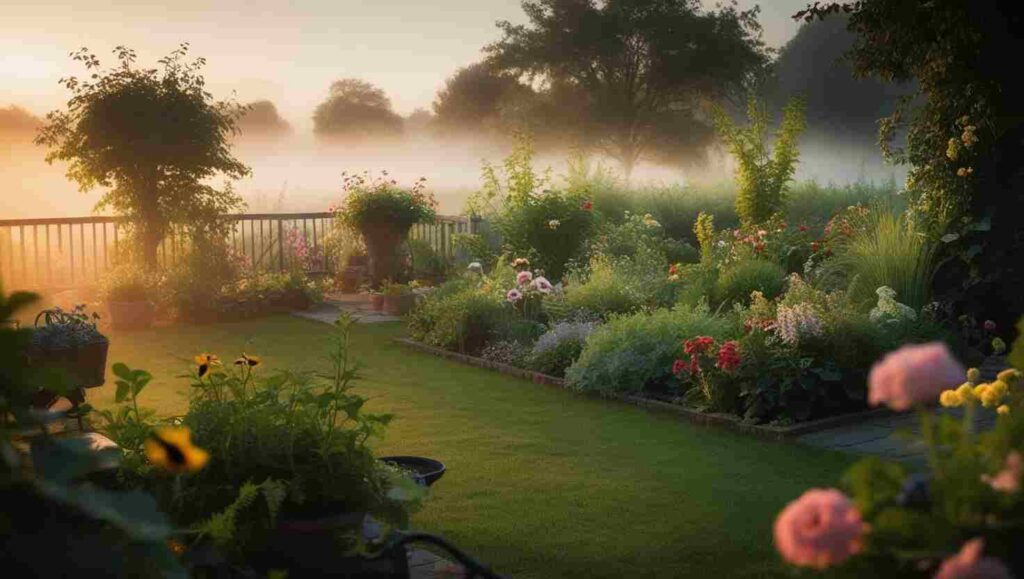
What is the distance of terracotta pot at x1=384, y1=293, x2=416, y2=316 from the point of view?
11492mm

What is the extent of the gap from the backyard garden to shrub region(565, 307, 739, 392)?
3 centimetres

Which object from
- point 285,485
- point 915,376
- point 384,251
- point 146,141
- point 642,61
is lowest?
point 285,485

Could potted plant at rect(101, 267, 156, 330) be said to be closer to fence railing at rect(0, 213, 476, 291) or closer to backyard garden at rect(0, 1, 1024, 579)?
backyard garden at rect(0, 1, 1024, 579)

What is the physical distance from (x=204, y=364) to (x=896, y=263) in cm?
652

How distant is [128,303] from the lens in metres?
10.7

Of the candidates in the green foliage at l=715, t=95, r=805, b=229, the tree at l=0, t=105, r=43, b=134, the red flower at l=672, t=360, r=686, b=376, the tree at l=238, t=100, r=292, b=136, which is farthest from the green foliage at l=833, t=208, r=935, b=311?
the tree at l=0, t=105, r=43, b=134

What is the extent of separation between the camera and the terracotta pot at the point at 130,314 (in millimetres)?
10633

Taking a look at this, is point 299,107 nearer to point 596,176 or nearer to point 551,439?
point 596,176

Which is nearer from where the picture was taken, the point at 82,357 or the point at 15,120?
the point at 82,357

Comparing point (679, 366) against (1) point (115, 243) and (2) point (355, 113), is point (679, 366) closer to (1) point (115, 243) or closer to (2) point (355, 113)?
(1) point (115, 243)

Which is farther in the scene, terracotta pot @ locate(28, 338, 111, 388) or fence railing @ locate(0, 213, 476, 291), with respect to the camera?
fence railing @ locate(0, 213, 476, 291)

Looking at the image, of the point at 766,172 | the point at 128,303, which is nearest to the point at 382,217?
the point at 128,303

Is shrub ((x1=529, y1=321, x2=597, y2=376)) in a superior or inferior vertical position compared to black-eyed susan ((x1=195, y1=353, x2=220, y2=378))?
inferior

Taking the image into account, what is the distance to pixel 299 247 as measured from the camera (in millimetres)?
14195
